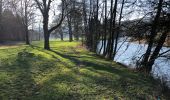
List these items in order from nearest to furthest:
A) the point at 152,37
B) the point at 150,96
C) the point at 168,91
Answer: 1. the point at 150,96
2. the point at 168,91
3. the point at 152,37

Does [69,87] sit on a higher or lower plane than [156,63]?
lower

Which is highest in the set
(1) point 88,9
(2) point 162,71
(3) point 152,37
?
(1) point 88,9

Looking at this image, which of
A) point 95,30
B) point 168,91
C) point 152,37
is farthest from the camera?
point 95,30

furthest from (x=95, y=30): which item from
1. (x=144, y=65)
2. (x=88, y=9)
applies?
(x=144, y=65)

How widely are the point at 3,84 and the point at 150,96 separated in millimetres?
5053

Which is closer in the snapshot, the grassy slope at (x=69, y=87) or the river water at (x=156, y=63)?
the grassy slope at (x=69, y=87)

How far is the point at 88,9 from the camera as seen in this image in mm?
39938

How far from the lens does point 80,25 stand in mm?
52062

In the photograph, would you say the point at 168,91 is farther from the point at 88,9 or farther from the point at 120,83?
the point at 88,9

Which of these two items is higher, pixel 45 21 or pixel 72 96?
pixel 45 21

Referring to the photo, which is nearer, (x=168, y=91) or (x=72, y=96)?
(x=72, y=96)

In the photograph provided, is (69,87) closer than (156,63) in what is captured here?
Yes

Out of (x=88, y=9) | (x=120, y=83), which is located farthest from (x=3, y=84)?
(x=88, y=9)

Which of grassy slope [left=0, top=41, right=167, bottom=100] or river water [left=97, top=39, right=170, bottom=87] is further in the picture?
river water [left=97, top=39, right=170, bottom=87]
